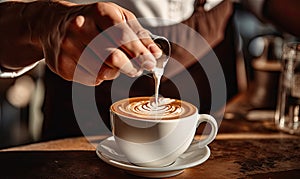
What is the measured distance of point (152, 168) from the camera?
42.1 inches

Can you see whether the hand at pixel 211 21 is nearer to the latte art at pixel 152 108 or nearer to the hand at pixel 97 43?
the latte art at pixel 152 108

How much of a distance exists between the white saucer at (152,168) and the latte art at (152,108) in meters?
0.10

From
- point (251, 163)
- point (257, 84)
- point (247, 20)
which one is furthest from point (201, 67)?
point (247, 20)

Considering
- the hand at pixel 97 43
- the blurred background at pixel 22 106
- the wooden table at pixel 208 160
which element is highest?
the hand at pixel 97 43

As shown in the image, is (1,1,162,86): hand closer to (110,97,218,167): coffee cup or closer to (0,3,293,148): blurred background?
(110,97,218,167): coffee cup

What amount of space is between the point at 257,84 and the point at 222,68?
0.15 m

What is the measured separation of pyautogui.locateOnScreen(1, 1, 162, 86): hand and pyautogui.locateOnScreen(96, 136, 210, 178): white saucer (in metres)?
0.19

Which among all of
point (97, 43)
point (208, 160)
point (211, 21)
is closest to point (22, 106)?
point (211, 21)

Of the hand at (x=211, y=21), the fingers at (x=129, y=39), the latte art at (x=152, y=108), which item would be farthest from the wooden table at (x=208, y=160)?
the hand at (x=211, y=21)

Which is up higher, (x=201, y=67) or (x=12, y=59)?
(x=12, y=59)

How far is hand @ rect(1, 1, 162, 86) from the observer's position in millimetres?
963

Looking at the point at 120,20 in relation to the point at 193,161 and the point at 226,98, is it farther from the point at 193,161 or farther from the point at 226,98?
the point at 226,98

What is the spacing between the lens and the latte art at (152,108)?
1.08m

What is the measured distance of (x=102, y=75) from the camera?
1.03 m
